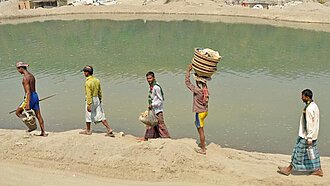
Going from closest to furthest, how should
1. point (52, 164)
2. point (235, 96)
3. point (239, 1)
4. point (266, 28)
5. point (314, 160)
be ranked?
point (314, 160)
point (52, 164)
point (235, 96)
point (266, 28)
point (239, 1)

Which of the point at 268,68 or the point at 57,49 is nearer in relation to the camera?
the point at 268,68

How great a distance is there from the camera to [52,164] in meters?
6.36

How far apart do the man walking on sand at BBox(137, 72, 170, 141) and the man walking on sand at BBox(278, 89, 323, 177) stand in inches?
88.0

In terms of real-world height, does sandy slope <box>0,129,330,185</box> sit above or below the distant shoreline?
below

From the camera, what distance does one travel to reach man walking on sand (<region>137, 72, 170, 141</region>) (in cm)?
680

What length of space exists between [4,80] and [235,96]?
309 inches

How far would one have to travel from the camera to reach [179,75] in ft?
47.2

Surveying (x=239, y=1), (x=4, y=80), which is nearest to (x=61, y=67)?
(x=4, y=80)

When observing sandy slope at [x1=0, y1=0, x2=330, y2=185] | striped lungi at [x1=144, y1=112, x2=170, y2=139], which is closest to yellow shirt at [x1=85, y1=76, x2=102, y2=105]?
sandy slope at [x1=0, y1=0, x2=330, y2=185]

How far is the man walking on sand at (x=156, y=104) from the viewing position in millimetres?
6805

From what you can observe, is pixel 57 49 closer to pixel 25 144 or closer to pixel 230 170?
pixel 25 144

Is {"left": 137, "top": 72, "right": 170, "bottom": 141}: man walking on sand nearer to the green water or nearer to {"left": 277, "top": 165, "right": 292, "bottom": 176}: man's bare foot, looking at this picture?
the green water

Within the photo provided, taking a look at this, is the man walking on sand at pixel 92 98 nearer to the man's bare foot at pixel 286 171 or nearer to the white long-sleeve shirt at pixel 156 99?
the white long-sleeve shirt at pixel 156 99

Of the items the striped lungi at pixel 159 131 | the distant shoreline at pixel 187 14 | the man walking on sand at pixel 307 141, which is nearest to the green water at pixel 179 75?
the striped lungi at pixel 159 131
